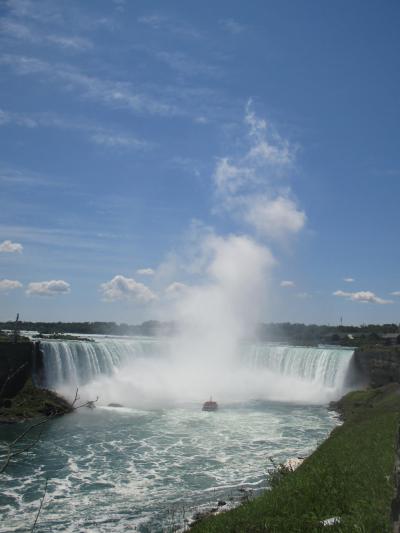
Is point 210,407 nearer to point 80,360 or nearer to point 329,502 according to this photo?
point 80,360

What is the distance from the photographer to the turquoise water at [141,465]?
14242mm

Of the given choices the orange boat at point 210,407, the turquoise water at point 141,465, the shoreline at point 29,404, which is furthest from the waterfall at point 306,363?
the shoreline at point 29,404

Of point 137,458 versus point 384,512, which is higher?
point 384,512

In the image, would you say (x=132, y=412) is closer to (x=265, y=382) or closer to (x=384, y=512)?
(x=265, y=382)

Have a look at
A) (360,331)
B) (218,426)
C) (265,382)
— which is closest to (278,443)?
(218,426)

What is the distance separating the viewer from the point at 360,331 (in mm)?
117625

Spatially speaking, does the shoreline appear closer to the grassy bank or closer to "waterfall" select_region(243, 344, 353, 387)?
the grassy bank

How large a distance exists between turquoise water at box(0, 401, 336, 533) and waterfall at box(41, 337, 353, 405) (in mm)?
7269

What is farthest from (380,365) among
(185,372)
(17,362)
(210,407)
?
(17,362)

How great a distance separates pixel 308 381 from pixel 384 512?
40353 millimetres

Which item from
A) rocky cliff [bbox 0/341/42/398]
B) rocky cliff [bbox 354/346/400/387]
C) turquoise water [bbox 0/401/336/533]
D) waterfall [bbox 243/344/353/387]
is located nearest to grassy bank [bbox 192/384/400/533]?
turquoise water [bbox 0/401/336/533]

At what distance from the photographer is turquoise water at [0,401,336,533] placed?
561 inches

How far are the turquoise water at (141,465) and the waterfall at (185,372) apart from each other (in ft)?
23.8

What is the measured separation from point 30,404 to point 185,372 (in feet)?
71.0
